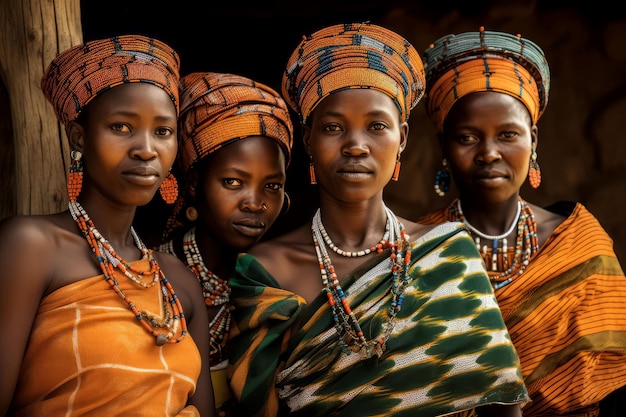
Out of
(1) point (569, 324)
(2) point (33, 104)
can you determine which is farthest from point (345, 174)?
(2) point (33, 104)

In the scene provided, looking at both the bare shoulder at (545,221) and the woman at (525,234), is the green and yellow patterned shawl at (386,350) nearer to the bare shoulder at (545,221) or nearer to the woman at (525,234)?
the woman at (525,234)

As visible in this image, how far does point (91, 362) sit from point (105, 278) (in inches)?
10.9

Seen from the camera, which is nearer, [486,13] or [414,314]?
[414,314]

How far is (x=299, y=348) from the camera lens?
9.63 ft

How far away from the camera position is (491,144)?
3.57 m

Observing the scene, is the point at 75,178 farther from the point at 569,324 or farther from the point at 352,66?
the point at 569,324

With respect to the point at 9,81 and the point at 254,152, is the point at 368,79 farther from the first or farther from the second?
the point at 9,81

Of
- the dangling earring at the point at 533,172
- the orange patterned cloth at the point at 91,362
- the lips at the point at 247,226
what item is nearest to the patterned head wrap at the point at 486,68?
the dangling earring at the point at 533,172

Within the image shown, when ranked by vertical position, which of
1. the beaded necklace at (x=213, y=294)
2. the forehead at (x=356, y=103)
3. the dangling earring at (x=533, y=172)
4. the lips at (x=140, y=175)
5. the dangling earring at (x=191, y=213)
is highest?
the forehead at (x=356, y=103)

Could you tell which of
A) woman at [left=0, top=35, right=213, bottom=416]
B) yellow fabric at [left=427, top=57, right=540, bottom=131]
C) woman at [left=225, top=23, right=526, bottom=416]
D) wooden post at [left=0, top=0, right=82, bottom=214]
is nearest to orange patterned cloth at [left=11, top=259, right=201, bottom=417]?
woman at [left=0, top=35, right=213, bottom=416]

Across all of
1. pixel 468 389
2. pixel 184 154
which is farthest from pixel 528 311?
pixel 184 154

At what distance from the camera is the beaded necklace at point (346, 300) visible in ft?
9.48

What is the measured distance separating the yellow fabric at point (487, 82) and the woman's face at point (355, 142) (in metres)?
0.68

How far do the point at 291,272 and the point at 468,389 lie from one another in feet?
2.55
